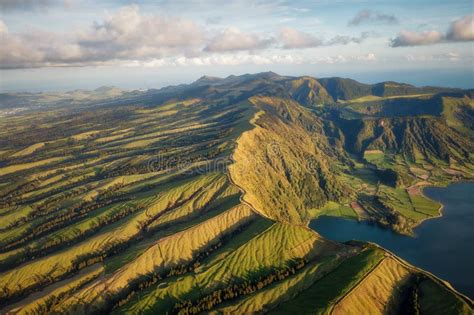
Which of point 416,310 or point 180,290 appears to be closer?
point 416,310

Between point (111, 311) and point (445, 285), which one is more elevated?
point (445, 285)

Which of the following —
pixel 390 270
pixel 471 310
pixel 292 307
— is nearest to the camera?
pixel 471 310

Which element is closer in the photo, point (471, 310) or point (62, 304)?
point (471, 310)

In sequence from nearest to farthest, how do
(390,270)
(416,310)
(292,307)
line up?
(416,310), (292,307), (390,270)

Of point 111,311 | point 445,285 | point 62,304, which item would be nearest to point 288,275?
point 445,285

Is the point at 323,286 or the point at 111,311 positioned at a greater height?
the point at 323,286

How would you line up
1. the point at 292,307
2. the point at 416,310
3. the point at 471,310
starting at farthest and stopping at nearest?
the point at 292,307, the point at 416,310, the point at 471,310

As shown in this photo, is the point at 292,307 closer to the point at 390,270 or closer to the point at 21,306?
the point at 390,270

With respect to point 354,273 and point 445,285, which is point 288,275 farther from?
point 445,285

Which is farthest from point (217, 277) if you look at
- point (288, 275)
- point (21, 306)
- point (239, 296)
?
point (21, 306)
